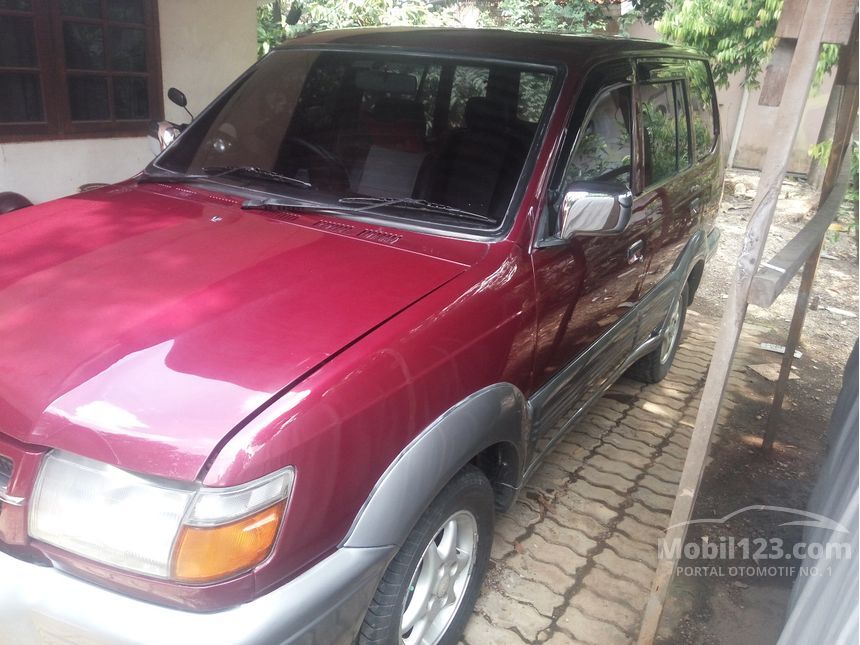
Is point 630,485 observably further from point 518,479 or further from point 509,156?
point 509,156

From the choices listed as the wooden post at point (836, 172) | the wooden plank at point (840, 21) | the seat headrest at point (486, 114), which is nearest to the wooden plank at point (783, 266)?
the wooden post at point (836, 172)

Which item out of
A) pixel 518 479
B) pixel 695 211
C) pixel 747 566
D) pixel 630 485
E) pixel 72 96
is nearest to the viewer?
pixel 518 479

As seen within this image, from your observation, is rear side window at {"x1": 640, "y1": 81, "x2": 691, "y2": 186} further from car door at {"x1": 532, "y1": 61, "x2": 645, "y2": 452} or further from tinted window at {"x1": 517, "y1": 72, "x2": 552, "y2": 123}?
tinted window at {"x1": 517, "y1": 72, "x2": 552, "y2": 123}

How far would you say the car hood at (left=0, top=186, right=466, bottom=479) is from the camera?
1.46 metres

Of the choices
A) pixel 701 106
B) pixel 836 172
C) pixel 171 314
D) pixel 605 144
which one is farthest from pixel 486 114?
pixel 701 106

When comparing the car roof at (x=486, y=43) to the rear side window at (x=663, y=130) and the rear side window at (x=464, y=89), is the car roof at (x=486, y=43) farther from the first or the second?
the rear side window at (x=663, y=130)

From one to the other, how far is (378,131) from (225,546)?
178 cm

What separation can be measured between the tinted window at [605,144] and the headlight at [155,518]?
1612 millimetres

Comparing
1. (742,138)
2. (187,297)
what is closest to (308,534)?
(187,297)

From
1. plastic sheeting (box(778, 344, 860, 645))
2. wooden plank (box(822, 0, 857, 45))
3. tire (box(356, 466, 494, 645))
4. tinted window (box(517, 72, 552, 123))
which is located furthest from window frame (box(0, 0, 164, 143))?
plastic sheeting (box(778, 344, 860, 645))

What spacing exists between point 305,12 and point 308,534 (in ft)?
29.7

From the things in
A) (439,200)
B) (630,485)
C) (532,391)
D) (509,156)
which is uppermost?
(509,156)

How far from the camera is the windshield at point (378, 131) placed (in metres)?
2.47

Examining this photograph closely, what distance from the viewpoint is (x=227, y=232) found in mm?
2219
